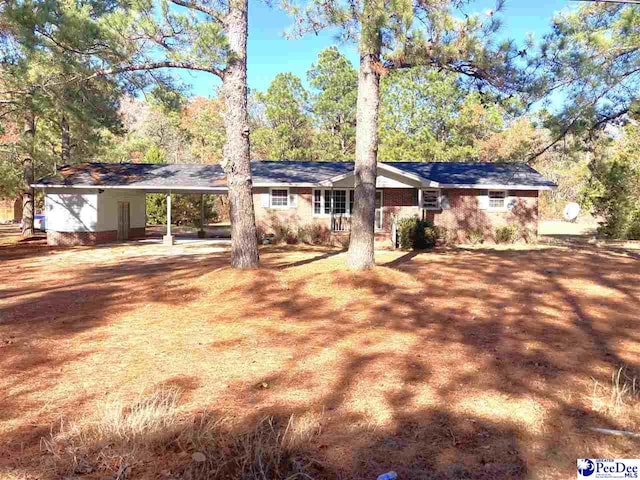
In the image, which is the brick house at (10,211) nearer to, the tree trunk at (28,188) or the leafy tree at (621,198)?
the tree trunk at (28,188)

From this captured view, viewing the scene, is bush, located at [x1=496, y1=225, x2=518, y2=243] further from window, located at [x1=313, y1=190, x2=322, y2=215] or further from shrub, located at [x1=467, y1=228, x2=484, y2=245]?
window, located at [x1=313, y1=190, x2=322, y2=215]

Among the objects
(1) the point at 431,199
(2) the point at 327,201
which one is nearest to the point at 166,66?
(2) the point at 327,201

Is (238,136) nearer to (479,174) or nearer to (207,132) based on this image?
(479,174)

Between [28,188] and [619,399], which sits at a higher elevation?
[28,188]

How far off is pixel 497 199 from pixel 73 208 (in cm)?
1822

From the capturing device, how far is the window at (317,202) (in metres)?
21.5

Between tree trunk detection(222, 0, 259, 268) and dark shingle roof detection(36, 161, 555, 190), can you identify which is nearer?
tree trunk detection(222, 0, 259, 268)

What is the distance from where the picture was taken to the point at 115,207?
22266mm

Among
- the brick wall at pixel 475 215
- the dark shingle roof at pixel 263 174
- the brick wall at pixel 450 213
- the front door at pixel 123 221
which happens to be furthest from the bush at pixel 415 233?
the front door at pixel 123 221

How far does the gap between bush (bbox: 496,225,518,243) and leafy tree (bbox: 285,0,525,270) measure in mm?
10980

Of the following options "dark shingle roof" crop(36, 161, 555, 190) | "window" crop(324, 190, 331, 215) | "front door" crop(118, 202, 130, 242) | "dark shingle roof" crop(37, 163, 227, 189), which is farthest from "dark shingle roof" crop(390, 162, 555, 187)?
"front door" crop(118, 202, 130, 242)

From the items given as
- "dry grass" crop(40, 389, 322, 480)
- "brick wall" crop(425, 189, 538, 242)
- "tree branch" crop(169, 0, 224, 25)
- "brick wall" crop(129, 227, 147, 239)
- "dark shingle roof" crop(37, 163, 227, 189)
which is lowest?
"dry grass" crop(40, 389, 322, 480)

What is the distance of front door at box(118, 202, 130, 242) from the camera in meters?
22.7

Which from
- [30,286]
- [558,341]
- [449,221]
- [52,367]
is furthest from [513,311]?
[449,221]
